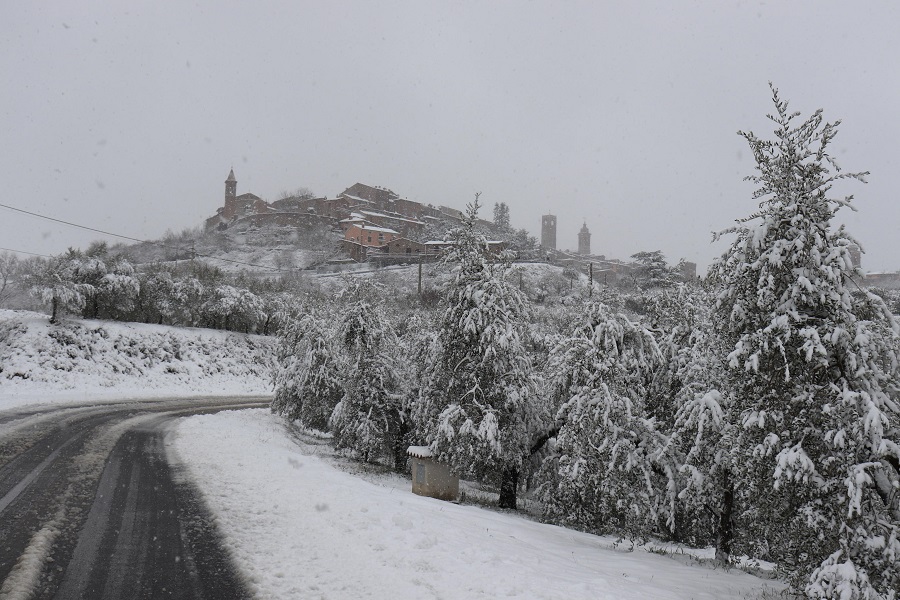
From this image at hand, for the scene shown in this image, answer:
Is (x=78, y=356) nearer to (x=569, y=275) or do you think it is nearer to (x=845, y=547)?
(x=845, y=547)

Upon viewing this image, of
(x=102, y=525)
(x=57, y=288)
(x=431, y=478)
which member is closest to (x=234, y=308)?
(x=57, y=288)

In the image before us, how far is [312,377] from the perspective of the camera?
21.1m

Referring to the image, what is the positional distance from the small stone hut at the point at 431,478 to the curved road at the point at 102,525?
5825 mm

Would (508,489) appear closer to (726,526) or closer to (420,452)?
(420,452)

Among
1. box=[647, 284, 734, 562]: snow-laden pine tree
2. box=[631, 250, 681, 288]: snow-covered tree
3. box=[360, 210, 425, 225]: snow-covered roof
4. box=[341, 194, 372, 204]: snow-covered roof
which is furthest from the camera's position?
box=[341, 194, 372, 204]: snow-covered roof

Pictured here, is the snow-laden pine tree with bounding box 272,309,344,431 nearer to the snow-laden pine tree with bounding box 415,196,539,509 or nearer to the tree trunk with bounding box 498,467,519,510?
the snow-laden pine tree with bounding box 415,196,539,509

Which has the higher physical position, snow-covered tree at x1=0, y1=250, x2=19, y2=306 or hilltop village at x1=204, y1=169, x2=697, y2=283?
hilltop village at x1=204, y1=169, x2=697, y2=283

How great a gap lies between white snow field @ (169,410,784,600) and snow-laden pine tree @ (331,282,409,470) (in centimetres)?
624

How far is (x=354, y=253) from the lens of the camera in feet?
266

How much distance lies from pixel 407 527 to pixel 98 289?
32.0 metres

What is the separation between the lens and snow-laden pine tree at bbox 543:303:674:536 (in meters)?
12.3

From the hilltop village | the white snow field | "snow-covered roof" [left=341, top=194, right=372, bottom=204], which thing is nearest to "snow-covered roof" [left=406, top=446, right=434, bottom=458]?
the white snow field

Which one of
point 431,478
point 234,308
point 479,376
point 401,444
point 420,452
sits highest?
point 234,308

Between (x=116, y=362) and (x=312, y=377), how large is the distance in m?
15.3
